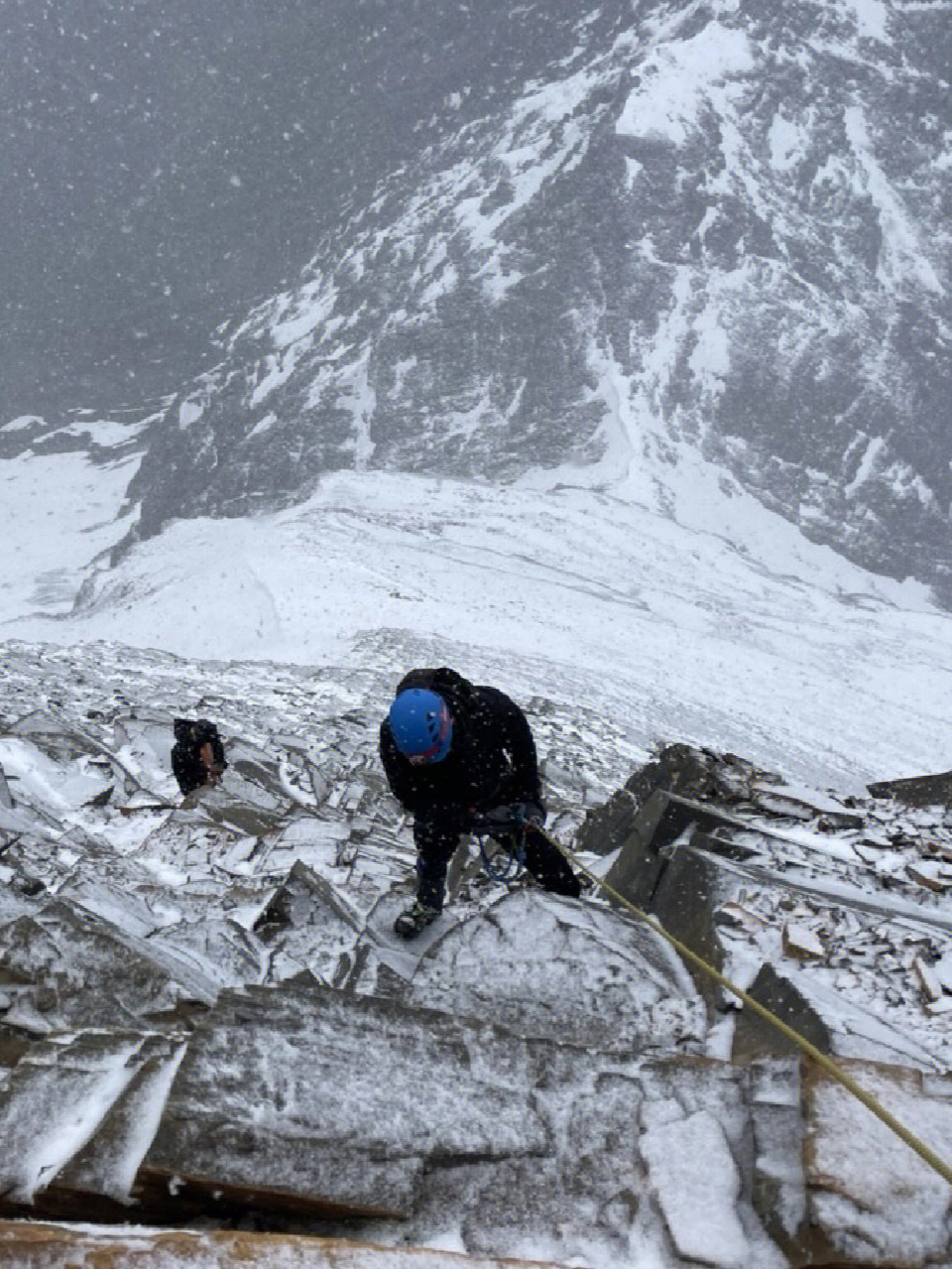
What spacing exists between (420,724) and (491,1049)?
140cm

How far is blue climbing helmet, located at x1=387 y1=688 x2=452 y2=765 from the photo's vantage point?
13.1ft

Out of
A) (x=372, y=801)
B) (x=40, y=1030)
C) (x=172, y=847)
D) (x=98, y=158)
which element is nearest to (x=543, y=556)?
(x=372, y=801)

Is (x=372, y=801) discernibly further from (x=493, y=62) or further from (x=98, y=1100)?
(x=493, y=62)

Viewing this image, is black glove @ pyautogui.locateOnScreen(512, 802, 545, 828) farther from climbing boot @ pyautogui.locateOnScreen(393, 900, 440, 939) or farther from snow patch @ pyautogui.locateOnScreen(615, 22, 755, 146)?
snow patch @ pyautogui.locateOnScreen(615, 22, 755, 146)

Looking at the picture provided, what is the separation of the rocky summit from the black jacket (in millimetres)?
578

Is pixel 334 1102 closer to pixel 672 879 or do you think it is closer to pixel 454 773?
pixel 454 773

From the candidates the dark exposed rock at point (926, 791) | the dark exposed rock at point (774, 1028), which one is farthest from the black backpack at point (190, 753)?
the dark exposed rock at point (774, 1028)

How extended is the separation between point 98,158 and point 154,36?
19476 mm

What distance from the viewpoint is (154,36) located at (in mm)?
147375

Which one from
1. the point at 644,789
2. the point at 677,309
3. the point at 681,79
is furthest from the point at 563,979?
the point at 681,79

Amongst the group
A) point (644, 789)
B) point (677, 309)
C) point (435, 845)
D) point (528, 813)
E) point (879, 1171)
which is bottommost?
point (644, 789)

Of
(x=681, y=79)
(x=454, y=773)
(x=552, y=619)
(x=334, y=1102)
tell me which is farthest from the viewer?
(x=681, y=79)

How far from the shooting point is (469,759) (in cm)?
439

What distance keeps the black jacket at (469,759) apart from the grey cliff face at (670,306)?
6314cm
